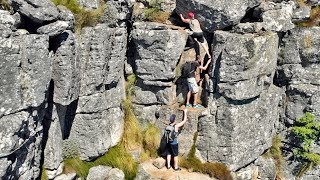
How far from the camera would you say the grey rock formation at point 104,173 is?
13.8 metres

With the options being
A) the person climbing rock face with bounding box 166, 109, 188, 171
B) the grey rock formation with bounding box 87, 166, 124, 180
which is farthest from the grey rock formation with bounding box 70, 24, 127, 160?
the person climbing rock face with bounding box 166, 109, 188, 171

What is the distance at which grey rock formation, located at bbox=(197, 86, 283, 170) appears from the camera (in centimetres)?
1429

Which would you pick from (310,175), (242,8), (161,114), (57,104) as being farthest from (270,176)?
(57,104)

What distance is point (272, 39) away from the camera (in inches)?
545

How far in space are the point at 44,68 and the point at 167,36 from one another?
4.61m

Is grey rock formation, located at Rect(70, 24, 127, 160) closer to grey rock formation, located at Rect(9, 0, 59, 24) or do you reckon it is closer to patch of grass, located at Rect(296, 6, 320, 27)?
grey rock formation, located at Rect(9, 0, 59, 24)

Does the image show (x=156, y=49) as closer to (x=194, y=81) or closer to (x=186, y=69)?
(x=186, y=69)

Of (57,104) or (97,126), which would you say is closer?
(57,104)

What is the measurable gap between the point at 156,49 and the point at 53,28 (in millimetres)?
4202

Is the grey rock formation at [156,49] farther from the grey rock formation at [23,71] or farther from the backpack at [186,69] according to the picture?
the grey rock formation at [23,71]

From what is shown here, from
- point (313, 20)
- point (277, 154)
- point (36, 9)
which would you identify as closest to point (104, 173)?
point (36, 9)

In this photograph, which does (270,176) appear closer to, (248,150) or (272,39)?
(248,150)

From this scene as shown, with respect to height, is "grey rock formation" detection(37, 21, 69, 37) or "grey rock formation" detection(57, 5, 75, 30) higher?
"grey rock formation" detection(57, 5, 75, 30)

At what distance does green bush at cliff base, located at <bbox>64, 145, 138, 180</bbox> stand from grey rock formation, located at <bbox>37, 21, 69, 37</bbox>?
4947mm
